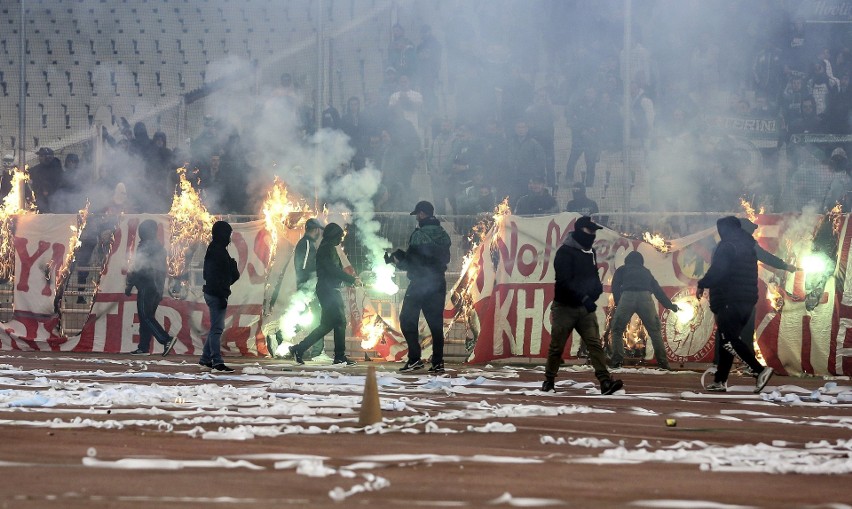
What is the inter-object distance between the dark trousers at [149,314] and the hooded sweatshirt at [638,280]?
22.8 feet

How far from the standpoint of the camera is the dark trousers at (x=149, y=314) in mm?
18953

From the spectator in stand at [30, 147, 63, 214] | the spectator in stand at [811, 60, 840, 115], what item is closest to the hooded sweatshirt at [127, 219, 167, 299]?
the spectator in stand at [30, 147, 63, 214]

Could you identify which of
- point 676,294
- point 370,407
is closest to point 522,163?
point 676,294

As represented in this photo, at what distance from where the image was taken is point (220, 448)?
668 centimetres

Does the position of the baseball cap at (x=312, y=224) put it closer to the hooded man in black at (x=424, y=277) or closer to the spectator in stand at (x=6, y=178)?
the hooded man in black at (x=424, y=277)

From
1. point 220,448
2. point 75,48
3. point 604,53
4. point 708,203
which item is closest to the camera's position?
point 220,448

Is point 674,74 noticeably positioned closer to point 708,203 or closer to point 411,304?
point 708,203

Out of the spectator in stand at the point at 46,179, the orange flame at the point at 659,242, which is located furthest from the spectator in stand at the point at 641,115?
the spectator in stand at the point at 46,179

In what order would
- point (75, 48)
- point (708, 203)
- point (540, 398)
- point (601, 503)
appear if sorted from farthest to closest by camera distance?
point (75, 48) → point (708, 203) → point (540, 398) → point (601, 503)

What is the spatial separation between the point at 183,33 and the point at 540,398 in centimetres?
1493

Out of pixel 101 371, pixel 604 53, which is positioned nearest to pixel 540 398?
pixel 101 371

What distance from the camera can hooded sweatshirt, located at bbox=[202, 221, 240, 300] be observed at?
50.5 ft

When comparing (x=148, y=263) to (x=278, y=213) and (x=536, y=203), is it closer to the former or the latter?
(x=278, y=213)

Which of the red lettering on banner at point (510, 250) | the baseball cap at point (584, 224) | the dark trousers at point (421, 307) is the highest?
the baseball cap at point (584, 224)
